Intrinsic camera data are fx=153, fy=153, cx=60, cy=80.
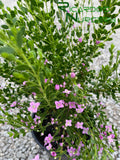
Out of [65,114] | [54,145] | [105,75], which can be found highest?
[105,75]

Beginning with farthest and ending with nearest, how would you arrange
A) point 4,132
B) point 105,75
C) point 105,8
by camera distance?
point 4,132, point 105,75, point 105,8

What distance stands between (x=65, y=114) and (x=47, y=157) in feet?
1.76

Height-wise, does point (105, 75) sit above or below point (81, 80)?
above

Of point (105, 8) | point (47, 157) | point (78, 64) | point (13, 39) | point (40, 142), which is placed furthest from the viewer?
point (47, 157)

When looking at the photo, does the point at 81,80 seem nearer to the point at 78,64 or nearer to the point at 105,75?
the point at 78,64

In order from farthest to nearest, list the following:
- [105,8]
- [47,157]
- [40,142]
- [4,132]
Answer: [4,132] < [47,157] < [40,142] < [105,8]

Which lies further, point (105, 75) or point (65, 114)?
point (65, 114)

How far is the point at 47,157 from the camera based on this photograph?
1315 mm

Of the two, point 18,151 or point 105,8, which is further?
point 18,151

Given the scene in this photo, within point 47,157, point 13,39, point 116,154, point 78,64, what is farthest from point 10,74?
point 116,154

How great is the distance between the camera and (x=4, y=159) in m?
1.33

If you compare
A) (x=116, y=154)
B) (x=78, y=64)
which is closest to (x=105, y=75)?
(x=78, y=64)

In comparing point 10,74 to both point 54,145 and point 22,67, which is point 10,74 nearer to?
point 22,67

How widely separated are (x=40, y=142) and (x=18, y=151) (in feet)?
1.24
